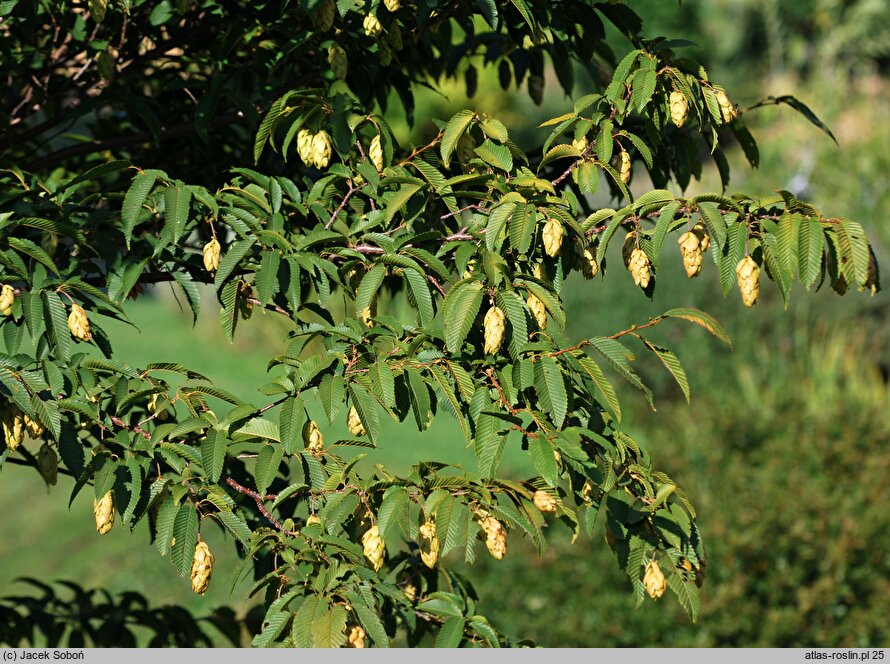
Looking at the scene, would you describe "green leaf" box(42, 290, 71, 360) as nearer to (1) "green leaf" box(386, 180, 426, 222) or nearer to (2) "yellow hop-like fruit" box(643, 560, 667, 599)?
(1) "green leaf" box(386, 180, 426, 222)

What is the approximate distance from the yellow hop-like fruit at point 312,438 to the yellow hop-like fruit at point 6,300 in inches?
23.4

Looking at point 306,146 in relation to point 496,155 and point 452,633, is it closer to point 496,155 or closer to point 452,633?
point 496,155

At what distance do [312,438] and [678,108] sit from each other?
0.97m

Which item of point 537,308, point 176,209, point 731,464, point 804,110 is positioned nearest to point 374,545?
point 537,308

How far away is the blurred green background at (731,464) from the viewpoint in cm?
481

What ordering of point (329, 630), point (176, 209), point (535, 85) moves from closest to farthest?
point (329, 630)
point (176, 209)
point (535, 85)

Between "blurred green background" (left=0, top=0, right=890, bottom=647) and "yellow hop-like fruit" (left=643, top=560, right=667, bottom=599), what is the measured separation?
0.53 meters

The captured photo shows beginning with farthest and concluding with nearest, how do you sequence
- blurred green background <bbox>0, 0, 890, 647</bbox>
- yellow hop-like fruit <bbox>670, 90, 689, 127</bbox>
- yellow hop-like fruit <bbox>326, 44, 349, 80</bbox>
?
blurred green background <bbox>0, 0, 890, 647</bbox>, yellow hop-like fruit <bbox>326, 44, 349, 80</bbox>, yellow hop-like fruit <bbox>670, 90, 689, 127</bbox>

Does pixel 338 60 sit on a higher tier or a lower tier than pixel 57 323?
higher

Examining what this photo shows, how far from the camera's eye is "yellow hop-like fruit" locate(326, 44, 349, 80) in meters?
2.27

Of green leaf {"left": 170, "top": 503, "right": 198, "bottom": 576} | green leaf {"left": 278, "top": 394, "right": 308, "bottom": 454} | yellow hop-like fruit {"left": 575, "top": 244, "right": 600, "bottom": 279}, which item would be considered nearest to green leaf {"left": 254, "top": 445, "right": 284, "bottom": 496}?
green leaf {"left": 278, "top": 394, "right": 308, "bottom": 454}

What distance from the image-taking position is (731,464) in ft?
17.8

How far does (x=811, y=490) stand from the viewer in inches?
199

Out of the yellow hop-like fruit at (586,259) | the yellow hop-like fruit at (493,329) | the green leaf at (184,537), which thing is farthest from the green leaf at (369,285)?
the green leaf at (184,537)
